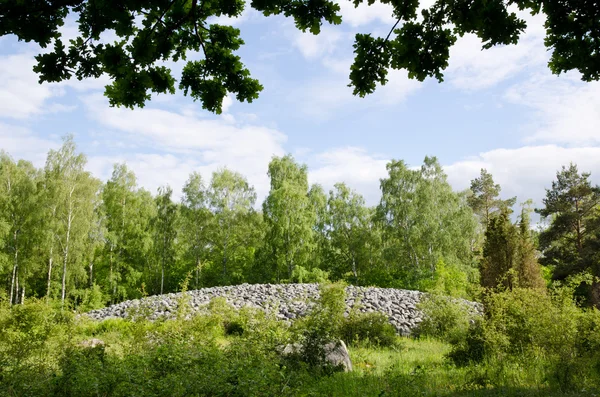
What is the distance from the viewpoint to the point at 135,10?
2791 mm

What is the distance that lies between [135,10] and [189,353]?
431cm

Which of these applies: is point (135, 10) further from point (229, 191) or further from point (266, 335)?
point (229, 191)

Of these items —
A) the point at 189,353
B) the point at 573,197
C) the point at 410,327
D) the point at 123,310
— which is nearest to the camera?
the point at 189,353

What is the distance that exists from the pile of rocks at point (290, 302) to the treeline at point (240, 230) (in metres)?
4.03

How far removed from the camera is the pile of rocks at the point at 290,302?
12.8 metres

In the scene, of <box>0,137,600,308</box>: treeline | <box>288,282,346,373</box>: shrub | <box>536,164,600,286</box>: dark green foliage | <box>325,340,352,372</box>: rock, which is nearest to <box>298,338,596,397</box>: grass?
<box>325,340,352,372</box>: rock

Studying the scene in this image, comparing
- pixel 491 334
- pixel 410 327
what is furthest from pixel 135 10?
pixel 410 327

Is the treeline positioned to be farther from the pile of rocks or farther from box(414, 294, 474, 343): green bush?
box(414, 294, 474, 343): green bush

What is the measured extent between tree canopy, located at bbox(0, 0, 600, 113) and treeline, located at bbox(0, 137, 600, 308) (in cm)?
1573

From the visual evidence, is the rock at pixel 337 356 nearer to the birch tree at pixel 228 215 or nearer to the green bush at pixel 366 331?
the green bush at pixel 366 331

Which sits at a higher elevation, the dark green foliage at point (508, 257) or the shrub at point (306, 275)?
the dark green foliage at point (508, 257)

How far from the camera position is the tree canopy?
116 inches

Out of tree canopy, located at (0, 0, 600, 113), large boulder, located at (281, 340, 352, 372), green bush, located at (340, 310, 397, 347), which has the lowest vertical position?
green bush, located at (340, 310, 397, 347)

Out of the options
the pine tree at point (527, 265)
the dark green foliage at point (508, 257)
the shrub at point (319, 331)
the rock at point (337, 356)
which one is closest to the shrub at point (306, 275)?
the dark green foliage at point (508, 257)
